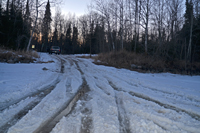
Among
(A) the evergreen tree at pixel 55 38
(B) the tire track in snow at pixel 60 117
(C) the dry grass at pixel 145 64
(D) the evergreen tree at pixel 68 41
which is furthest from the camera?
(D) the evergreen tree at pixel 68 41

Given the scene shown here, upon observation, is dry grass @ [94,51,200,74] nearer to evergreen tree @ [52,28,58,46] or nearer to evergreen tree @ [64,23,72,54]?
evergreen tree @ [64,23,72,54]

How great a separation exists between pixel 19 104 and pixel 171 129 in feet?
10.6

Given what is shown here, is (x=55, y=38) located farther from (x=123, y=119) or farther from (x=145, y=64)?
(x=123, y=119)

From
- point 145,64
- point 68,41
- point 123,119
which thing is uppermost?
point 68,41

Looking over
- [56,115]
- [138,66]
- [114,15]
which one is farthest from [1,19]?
[56,115]

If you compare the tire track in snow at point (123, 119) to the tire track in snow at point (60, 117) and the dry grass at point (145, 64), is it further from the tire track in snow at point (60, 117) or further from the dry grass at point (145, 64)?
the dry grass at point (145, 64)

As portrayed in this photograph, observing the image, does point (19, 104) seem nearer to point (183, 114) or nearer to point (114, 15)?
point (183, 114)

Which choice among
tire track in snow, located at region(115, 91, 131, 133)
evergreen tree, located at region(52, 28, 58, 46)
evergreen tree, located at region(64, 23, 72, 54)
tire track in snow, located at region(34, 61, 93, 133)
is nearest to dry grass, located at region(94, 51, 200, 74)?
tire track in snow, located at region(115, 91, 131, 133)

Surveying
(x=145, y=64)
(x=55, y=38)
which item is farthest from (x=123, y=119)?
(x=55, y=38)

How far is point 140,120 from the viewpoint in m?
2.32

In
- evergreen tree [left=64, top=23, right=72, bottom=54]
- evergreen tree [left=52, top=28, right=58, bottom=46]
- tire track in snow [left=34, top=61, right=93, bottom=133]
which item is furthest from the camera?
evergreen tree [left=64, top=23, right=72, bottom=54]

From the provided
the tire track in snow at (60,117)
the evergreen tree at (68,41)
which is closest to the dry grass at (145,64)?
the tire track in snow at (60,117)

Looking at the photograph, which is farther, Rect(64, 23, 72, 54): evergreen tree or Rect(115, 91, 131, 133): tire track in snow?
Rect(64, 23, 72, 54): evergreen tree

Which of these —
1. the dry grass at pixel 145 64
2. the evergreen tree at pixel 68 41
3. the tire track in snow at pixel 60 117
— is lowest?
the tire track in snow at pixel 60 117
